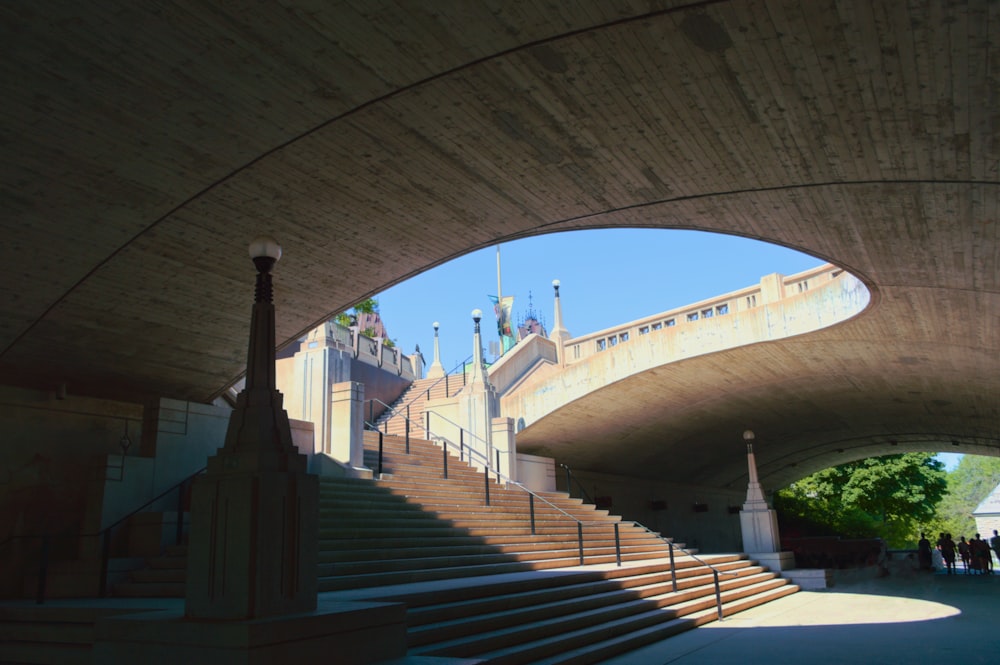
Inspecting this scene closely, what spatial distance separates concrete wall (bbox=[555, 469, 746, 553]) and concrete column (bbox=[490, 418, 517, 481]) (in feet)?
17.2

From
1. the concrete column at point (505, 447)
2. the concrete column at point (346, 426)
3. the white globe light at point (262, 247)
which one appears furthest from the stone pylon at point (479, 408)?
the white globe light at point (262, 247)

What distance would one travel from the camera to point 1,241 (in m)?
9.54

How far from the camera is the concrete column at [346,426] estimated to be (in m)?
14.3

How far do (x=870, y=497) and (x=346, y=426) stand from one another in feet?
95.8

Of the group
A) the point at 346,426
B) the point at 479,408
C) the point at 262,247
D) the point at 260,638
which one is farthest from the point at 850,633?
the point at 479,408

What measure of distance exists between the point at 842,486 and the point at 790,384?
63.4 feet

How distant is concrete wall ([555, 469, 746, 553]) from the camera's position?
84.3ft

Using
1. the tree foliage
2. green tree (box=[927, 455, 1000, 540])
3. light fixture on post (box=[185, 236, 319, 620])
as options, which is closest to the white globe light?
light fixture on post (box=[185, 236, 319, 620])

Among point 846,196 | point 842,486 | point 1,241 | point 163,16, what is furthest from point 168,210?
point 842,486

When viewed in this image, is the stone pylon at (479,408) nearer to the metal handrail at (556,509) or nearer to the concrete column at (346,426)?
the metal handrail at (556,509)

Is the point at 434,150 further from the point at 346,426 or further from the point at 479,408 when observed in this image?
the point at 479,408

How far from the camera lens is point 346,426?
47.3 ft

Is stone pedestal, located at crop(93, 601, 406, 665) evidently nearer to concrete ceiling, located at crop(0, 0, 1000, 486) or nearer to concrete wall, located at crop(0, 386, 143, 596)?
concrete ceiling, located at crop(0, 0, 1000, 486)

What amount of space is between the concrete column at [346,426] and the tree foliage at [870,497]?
27238 millimetres
